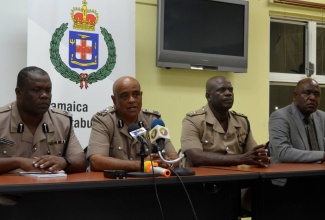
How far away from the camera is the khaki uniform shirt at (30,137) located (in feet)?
8.75

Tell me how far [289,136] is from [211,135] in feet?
2.13

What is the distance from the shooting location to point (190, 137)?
3287 millimetres

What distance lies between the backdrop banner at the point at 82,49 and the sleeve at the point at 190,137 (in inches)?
36.5

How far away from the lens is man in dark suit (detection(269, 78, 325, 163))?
11.3 ft

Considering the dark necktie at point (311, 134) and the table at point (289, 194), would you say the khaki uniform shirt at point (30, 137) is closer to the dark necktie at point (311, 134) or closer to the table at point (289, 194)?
the table at point (289, 194)

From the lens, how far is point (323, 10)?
18.0 ft

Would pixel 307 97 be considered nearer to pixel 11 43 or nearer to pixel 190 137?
pixel 190 137

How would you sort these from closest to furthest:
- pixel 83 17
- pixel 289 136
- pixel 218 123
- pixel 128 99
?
pixel 128 99, pixel 218 123, pixel 289 136, pixel 83 17

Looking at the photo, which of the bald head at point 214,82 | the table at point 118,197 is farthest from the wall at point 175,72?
the table at point 118,197

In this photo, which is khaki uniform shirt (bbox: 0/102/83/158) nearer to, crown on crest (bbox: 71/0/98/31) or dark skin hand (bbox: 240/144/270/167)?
dark skin hand (bbox: 240/144/270/167)

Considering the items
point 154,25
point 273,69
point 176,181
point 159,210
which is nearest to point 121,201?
point 159,210

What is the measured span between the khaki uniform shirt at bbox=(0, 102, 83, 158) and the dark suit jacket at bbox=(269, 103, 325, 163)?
60.4 inches

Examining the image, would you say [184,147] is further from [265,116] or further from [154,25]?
[265,116]

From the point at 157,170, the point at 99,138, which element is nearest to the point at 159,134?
the point at 157,170
